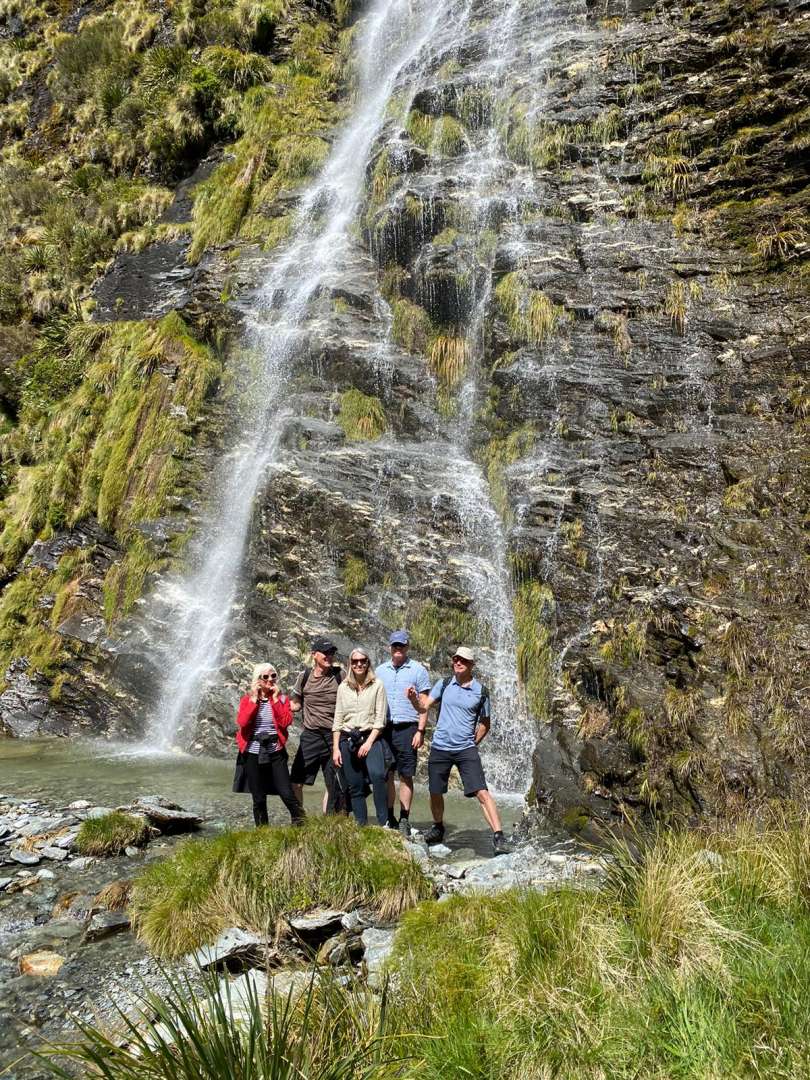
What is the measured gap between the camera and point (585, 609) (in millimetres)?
10797

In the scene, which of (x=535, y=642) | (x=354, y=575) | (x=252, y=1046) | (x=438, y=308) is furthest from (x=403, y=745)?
(x=438, y=308)

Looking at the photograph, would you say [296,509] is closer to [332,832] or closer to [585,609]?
[585,609]

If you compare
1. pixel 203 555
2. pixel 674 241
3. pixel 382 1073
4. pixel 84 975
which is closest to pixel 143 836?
pixel 84 975

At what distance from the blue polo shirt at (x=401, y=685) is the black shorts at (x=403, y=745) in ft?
0.25

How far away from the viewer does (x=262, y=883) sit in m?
5.38

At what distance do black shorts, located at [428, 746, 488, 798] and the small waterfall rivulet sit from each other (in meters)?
3.89

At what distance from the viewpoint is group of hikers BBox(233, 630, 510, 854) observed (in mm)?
6859

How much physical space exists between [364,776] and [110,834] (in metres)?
2.53

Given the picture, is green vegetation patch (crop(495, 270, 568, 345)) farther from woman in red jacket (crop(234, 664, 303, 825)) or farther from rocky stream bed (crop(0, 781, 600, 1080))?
rocky stream bed (crop(0, 781, 600, 1080))

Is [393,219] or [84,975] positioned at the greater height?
[393,219]

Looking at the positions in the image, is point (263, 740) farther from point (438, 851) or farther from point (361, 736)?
point (438, 851)

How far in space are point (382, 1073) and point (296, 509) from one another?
1131 cm

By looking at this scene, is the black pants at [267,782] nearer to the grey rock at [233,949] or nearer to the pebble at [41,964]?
the grey rock at [233,949]

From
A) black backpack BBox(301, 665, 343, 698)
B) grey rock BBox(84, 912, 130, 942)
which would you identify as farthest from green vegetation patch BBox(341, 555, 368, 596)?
grey rock BBox(84, 912, 130, 942)
